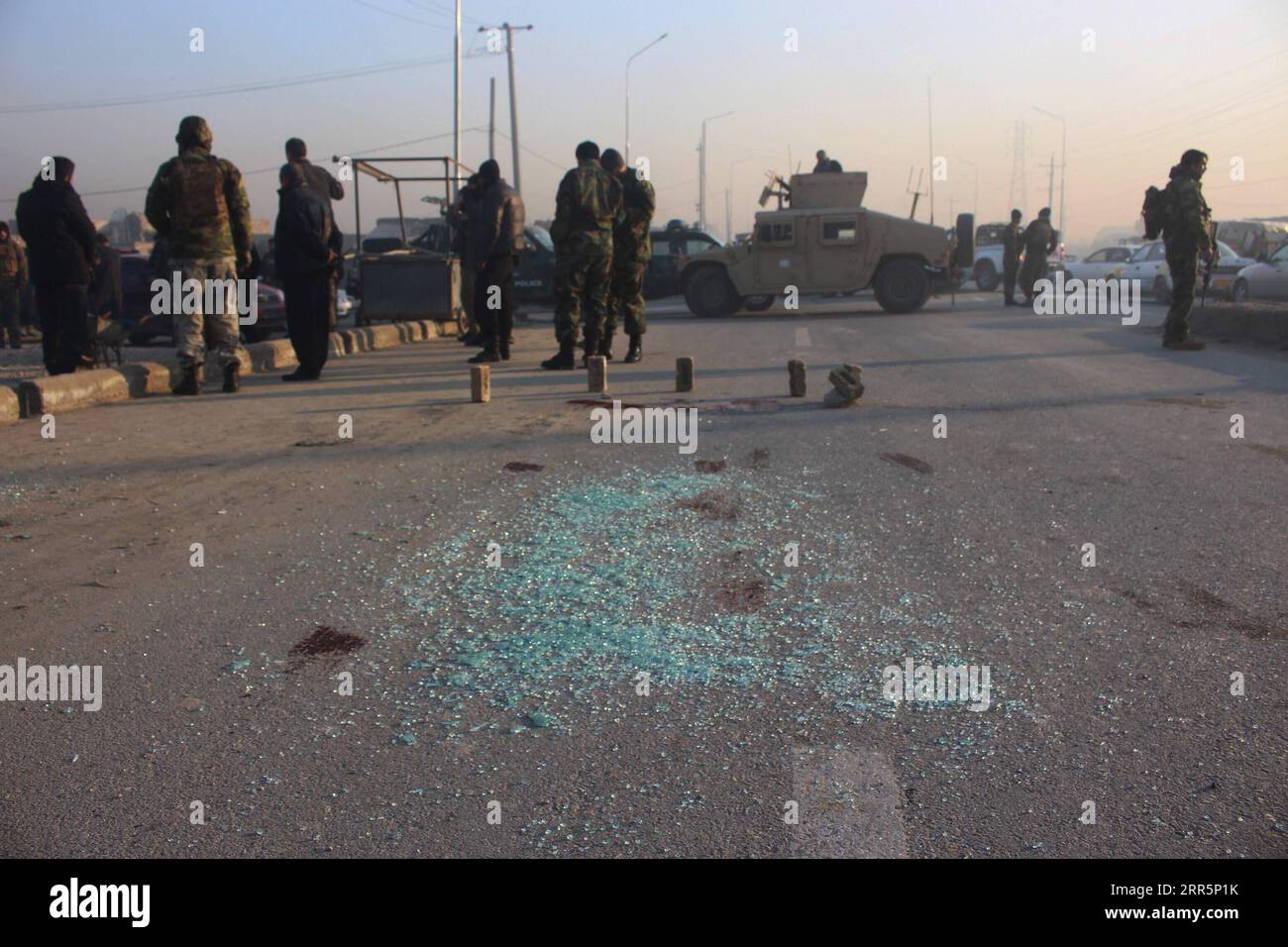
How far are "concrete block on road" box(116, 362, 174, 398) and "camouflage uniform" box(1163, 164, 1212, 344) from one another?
32.4 ft

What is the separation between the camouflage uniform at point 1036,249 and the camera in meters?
20.9

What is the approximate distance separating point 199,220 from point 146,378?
140 centimetres

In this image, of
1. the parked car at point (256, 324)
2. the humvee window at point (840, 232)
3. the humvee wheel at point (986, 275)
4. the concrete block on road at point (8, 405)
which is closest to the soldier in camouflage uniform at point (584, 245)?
the concrete block on road at point (8, 405)

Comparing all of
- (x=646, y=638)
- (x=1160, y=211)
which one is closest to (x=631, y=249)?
(x=1160, y=211)

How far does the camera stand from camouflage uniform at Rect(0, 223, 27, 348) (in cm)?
Result: 1597

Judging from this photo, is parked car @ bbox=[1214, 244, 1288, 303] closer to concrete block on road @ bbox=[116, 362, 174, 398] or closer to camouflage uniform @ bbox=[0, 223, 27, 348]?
concrete block on road @ bbox=[116, 362, 174, 398]

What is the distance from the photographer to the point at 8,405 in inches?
310

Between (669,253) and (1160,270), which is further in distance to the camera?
(669,253)

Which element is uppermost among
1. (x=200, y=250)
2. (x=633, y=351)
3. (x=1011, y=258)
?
(x=1011, y=258)

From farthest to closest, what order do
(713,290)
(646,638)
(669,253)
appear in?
(669,253)
(713,290)
(646,638)

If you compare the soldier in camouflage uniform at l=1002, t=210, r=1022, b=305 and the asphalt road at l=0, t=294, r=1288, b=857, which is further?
Result: the soldier in camouflage uniform at l=1002, t=210, r=1022, b=305

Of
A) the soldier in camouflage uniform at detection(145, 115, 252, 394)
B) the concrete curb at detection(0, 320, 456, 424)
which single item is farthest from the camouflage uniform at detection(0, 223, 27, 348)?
the soldier in camouflage uniform at detection(145, 115, 252, 394)

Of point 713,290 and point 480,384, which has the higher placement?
point 713,290

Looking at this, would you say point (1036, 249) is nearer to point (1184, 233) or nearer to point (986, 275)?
point (1184, 233)
